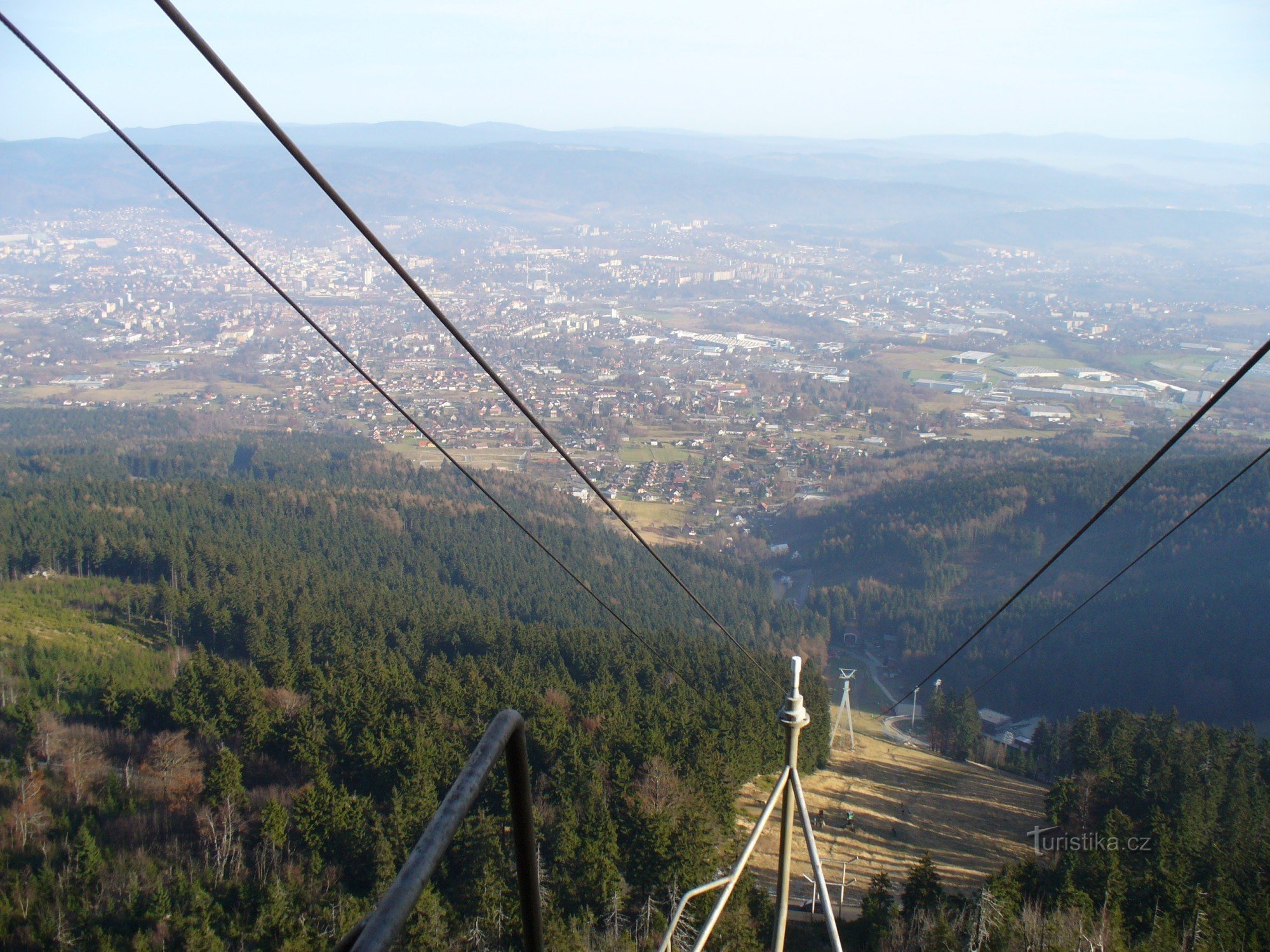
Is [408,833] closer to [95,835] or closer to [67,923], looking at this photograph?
[67,923]

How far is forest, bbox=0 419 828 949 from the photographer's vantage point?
34.6 ft

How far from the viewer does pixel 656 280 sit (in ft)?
360

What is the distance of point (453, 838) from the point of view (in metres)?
1.05

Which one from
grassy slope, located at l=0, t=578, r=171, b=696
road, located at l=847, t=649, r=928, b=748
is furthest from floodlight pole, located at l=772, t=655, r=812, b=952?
grassy slope, located at l=0, t=578, r=171, b=696

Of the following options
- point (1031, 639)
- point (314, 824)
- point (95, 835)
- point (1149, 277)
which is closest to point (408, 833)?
point (314, 824)

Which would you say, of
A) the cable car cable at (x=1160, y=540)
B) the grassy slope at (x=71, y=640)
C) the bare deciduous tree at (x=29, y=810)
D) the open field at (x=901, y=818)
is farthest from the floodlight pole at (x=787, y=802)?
the grassy slope at (x=71, y=640)

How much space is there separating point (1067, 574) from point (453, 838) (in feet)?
137

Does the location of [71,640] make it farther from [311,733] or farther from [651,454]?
[651,454]

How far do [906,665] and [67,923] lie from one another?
2854cm

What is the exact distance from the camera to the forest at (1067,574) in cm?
3048

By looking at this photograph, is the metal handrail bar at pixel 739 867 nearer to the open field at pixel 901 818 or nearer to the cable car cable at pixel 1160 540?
Answer: the cable car cable at pixel 1160 540

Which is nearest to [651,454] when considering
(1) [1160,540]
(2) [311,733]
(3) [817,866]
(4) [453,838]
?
(2) [311,733]

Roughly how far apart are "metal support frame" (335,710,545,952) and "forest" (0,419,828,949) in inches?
353

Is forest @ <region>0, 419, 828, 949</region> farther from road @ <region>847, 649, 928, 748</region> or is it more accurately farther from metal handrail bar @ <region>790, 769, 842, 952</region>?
metal handrail bar @ <region>790, 769, 842, 952</region>
